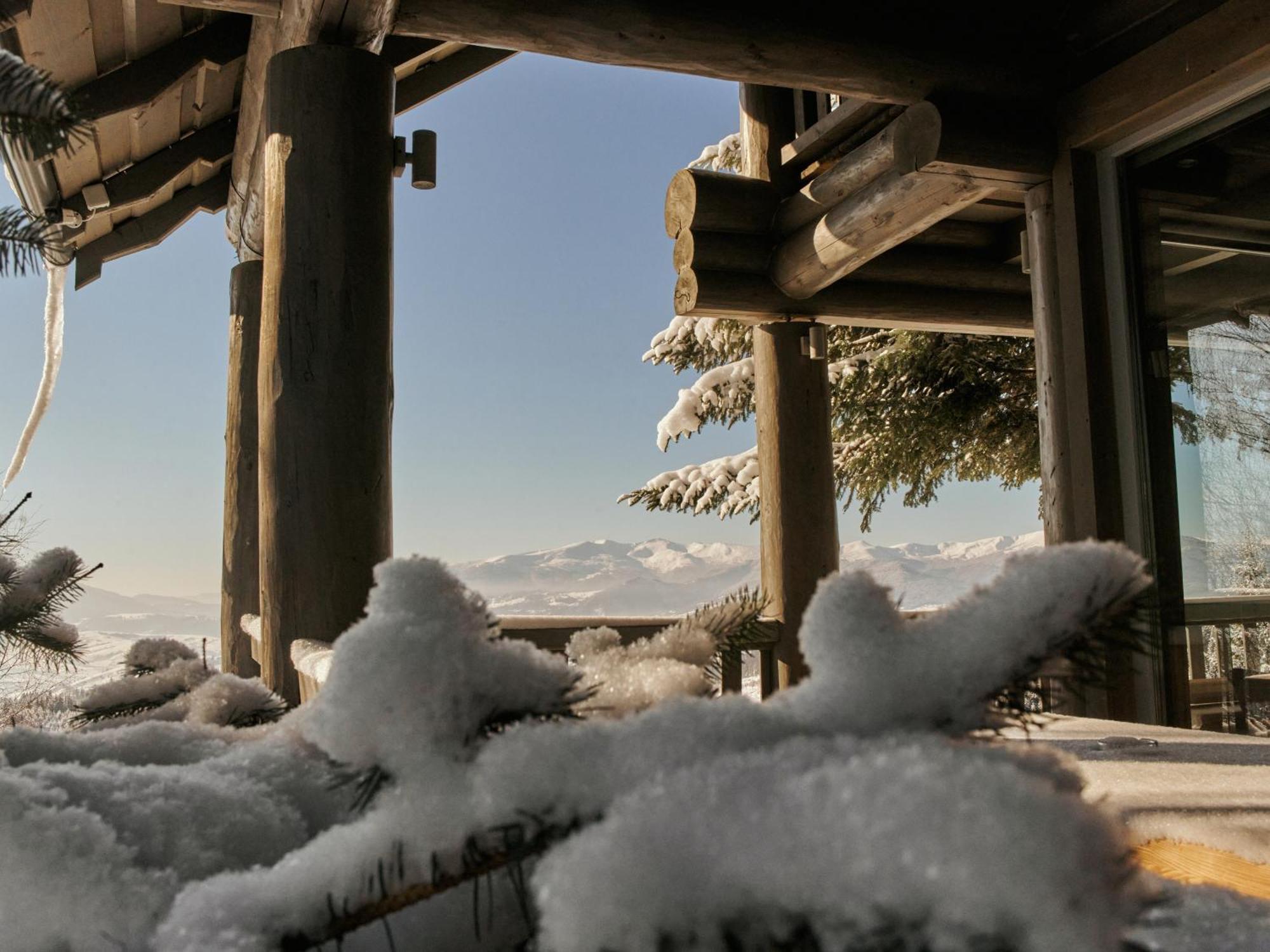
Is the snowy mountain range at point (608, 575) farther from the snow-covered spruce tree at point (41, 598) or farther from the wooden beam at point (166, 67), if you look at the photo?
the snow-covered spruce tree at point (41, 598)

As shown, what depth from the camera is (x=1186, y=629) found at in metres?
3.21

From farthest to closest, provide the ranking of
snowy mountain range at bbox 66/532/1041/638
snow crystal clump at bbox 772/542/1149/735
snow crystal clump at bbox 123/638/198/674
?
snowy mountain range at bbox 66/532/1041/638, snow crystal clump at bbox 123/638/198/674, snow crystal clump at bbox 772/542/1149/735

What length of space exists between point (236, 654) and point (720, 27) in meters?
4.03

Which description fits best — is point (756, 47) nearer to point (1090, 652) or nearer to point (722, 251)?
point (722, 251)

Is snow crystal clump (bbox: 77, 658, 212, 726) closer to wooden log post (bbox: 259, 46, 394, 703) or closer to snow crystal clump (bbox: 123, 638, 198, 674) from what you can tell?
snow crystal clump (bbox: 123, 638, 198, 674)

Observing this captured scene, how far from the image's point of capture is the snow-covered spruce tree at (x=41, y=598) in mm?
893

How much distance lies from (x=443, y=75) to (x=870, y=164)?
2338 millimetres

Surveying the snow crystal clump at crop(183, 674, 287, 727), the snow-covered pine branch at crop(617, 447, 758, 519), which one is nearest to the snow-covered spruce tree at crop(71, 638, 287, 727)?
the snow crystal clump at crop(183, 674, 287, 727)

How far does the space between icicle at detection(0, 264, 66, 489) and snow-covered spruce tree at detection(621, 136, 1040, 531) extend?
5.91 metres

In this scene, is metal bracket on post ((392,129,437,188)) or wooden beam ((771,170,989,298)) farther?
wooden beam ((771,170,989,298))

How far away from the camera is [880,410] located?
8.37 meters

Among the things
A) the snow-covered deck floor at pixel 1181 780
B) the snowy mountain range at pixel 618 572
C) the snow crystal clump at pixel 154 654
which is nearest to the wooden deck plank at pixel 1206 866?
the snow-covered deck floor at pixel 1181 780

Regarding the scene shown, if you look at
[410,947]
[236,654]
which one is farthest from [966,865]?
[236,654]

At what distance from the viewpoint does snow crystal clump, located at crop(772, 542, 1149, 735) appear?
12.7 inches
